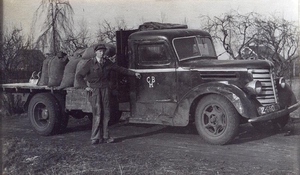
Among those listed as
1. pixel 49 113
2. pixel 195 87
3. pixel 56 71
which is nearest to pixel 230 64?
pixel 195 87

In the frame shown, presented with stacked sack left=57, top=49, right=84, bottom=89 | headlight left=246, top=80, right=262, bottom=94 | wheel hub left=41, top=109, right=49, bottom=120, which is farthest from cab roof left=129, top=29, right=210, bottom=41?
wheel hub left=41, top=109, right=49, bottom=120

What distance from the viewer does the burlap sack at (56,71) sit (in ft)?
25.9

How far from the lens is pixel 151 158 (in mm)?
5520

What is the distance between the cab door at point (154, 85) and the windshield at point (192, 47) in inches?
7.9

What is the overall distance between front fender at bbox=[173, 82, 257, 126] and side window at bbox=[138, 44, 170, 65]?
33.5 inches

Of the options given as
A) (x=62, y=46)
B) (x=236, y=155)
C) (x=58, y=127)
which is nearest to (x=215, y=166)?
(x=236, y=155)

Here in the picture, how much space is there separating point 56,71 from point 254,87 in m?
3.94

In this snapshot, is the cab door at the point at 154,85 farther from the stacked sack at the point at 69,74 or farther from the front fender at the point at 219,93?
the stacked sack at the point at 69,74

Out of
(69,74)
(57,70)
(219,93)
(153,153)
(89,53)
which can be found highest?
(89,53)

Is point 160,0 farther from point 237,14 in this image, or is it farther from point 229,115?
point 237,14

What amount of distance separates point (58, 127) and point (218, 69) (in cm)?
344

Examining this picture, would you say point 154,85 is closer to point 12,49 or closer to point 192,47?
point 192,47

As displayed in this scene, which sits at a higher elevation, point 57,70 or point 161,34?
point 161,34

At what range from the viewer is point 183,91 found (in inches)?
265
